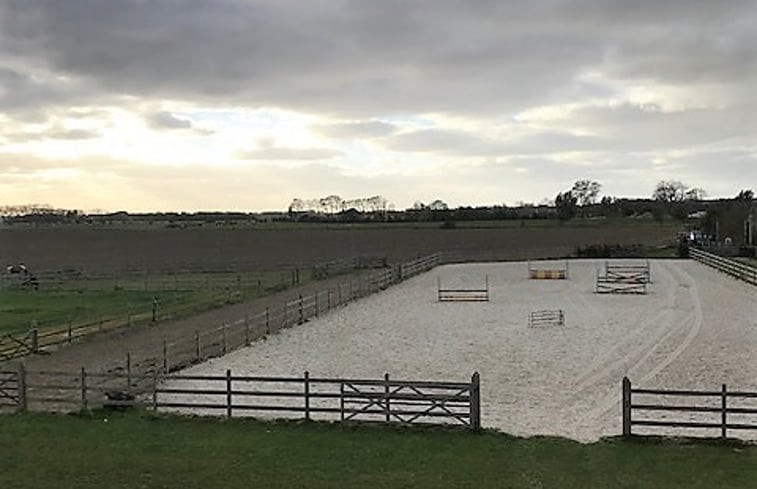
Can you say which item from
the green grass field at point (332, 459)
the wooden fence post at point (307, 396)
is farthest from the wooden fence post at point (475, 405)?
the wooden fence post at point (307, 396)

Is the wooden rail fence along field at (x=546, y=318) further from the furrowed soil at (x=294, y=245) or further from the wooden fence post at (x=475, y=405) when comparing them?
the furrowed soil at (x=294, y=245)

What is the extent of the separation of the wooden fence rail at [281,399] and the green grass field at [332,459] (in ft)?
1.42

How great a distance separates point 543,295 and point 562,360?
18624 mm

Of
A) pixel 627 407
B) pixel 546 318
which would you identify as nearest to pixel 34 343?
pixel 546 318

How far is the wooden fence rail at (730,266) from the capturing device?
4472 cm

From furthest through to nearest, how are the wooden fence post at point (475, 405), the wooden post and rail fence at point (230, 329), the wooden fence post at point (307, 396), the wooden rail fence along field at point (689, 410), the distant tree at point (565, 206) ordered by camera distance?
1. the distant tree at point (565, 206)
2. the wooden post and rail fence at point (230, 329)
3. the wooden fence post at point (307, 396)
4. the wooden fence post at point (475, 405)
5. the wooden rail fence along field at point (689, 410)

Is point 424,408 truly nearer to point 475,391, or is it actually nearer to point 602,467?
point 475,391

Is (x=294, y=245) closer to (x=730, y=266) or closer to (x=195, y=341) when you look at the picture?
(x=730, y=266)

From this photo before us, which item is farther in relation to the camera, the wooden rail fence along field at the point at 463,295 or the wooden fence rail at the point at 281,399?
the wooden rail fence along field at the point at 463,295

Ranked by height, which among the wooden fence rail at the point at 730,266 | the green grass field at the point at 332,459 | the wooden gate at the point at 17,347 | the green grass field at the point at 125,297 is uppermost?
the wooden fence rail at the point at 730,266

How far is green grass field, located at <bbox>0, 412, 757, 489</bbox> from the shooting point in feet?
38.1

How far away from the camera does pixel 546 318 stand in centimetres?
3039

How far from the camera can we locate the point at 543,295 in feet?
132

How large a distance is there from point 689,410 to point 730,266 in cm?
4027
